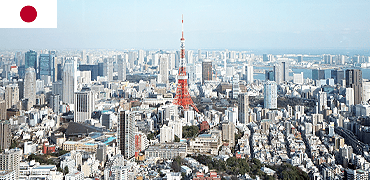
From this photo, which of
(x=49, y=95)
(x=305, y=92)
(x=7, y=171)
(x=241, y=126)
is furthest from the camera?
(x=305, y=92)

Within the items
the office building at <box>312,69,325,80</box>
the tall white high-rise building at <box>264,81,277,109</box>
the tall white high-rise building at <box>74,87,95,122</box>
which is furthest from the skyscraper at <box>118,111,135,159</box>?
the office building at <box>312,69,325,80</box>

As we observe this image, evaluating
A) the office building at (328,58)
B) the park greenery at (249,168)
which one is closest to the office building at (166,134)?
the park greenery at (249,168)

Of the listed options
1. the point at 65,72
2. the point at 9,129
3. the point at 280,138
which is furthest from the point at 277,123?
the point at 65,72

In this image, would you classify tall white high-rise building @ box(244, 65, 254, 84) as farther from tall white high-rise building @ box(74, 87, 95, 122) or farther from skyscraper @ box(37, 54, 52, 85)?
skyscraper @ box(37, 54, 52, 85)

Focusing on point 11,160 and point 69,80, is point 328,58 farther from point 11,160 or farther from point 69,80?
point 11,160

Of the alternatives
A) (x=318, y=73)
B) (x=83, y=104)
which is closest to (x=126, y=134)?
(x=83, y=104)

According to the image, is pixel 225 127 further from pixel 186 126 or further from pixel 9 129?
pixel 9 129

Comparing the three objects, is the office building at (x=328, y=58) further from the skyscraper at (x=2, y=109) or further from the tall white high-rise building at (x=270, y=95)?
the skyscraper at (x=2, y=109)
